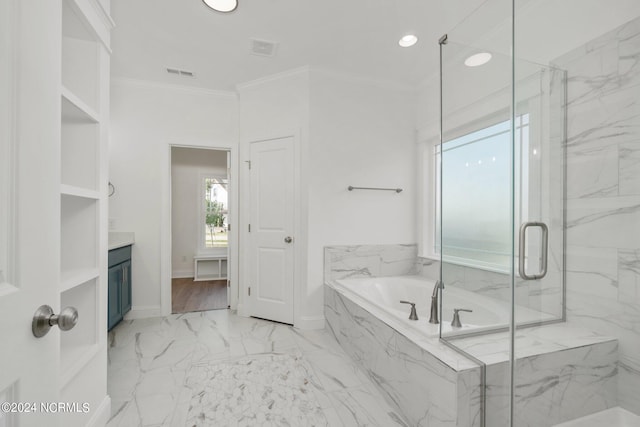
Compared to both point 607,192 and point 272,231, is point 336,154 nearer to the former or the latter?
point 272,231

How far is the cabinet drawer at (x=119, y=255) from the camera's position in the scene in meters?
2.66

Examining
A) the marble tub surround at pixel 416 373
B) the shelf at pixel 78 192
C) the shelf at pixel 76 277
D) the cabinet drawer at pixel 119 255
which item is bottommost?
the marble tub surround at pixel 416 373

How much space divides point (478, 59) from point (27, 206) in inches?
79.0

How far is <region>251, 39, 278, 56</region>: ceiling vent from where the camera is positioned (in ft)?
8.32

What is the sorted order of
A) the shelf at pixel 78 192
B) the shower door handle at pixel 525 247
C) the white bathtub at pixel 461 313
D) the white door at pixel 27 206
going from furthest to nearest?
the white bathtub at pixel 461 313 < the shower door handle at pixel 525 247 < the shelf at pixel 78 192 < the white door at pixel 27 206

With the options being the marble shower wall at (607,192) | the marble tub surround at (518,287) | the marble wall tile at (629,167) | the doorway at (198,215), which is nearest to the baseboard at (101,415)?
the marble tub surround at (518,287)

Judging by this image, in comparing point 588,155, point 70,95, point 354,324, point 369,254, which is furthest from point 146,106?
point 588,155

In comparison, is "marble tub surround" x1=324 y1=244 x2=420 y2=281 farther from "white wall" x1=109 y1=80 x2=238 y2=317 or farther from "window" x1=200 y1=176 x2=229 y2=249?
"window" x1=200 y1=176 x2=229 y2=249

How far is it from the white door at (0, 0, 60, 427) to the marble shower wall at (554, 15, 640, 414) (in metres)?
2.10

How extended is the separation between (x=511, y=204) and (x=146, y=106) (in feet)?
11.8

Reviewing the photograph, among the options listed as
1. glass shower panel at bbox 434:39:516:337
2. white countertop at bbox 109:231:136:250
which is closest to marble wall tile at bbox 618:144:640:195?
glass shower panel at bbox 434:39:516:337

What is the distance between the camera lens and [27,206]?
0.59 metres

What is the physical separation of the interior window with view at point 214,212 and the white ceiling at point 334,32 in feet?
8.26

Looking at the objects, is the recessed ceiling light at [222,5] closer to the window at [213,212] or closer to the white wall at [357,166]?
the white wall at [357,166]
